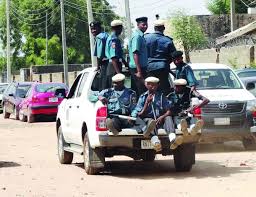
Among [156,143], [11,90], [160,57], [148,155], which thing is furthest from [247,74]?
[11,90]

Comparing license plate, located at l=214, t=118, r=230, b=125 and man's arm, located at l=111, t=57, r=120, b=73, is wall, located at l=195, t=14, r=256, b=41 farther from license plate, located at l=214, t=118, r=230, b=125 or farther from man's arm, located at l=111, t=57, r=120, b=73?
man's arm, located at l=111, t=57, r=120, b=73

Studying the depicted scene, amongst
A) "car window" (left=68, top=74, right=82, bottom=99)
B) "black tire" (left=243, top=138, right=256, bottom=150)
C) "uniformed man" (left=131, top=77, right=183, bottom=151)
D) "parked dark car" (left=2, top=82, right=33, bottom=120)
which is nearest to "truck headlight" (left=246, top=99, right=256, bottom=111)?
"black tire" (left=243, top=138, right=256, bottom=150)

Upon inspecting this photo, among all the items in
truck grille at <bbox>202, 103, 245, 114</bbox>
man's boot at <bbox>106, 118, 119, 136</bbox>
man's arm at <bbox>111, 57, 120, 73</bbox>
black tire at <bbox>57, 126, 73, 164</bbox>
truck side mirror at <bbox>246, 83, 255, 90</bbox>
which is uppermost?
man's arm at <bbox>111, 57, 120, 73</bbox>

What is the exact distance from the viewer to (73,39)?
94.9m

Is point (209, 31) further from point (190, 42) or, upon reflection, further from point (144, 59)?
point (144, 59)

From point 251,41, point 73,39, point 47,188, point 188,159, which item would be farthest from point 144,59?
point 73,39

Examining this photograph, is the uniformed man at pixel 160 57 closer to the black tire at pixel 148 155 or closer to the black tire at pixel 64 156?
the black tire at pixel 148 155

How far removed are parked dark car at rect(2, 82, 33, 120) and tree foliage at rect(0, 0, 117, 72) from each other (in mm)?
57516

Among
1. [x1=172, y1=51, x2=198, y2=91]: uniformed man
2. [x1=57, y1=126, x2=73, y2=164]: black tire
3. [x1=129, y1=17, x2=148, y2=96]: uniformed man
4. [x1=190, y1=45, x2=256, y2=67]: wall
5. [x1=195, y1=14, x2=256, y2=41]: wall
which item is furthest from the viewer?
[x1=195, y1=14, x2=256, y2=41]: wall

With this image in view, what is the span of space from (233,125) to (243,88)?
135 centimetres

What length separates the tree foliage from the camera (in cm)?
9494

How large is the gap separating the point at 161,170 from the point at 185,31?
168ft

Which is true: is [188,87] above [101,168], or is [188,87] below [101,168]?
above

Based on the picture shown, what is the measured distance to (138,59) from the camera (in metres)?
13.9
